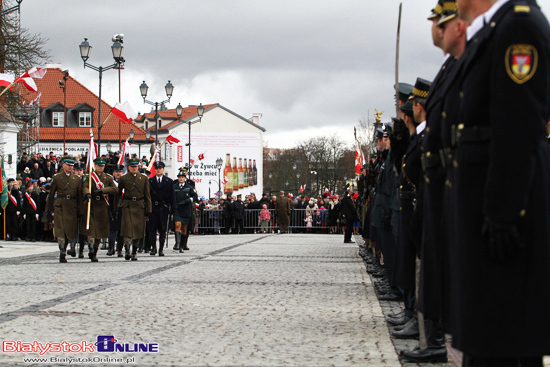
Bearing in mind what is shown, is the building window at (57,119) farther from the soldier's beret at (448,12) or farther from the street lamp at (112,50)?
the soldier's beret at (448,12)

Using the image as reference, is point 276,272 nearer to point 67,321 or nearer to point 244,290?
point 244,290

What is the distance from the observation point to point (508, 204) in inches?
123

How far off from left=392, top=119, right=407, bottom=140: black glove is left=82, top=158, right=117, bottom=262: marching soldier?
10837 millimetres

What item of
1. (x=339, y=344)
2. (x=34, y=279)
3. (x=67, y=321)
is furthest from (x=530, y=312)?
(x=34, y=279)

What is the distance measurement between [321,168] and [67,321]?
8896 cm

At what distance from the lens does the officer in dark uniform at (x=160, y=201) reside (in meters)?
19.2

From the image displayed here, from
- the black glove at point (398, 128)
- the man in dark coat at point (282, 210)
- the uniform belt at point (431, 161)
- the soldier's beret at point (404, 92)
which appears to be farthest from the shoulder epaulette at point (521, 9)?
the man in dark coat at point (282, 210)

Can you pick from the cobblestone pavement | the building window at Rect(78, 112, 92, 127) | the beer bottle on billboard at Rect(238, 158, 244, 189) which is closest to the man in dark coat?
the cobblestone pavement

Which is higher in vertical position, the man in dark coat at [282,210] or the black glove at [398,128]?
the black glove at [398,128]

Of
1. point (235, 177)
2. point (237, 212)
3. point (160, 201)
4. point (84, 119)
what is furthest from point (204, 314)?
point (235, 177)

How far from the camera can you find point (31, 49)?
37156mm

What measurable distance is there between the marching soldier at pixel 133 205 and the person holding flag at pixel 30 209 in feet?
36.2

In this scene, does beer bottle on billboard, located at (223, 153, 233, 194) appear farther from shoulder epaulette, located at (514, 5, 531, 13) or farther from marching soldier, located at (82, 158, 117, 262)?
shoulder epaulette, located at (514, 5, 531, 13)

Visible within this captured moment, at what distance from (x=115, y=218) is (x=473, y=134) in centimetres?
1562
